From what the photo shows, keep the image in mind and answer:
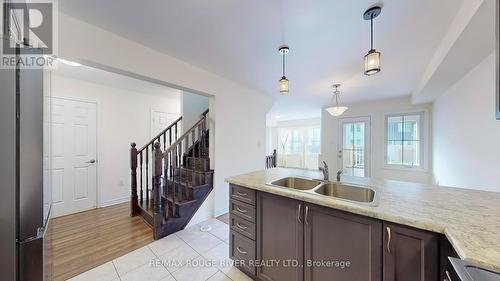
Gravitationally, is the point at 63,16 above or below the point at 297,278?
above

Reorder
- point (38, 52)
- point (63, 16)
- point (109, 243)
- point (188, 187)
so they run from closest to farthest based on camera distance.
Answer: point (38, 52) → point (63, 16) → point (109, 243) → point (188, 187)

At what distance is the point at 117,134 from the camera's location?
385 cm

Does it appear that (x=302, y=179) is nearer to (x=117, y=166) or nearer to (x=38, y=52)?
(x=38, y=52)

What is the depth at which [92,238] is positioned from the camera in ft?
7.89

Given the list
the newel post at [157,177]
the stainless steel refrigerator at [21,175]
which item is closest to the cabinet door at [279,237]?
the stainless steel refrigerator at [21,175]

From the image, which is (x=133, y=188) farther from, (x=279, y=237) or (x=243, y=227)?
(x=279, y=237)

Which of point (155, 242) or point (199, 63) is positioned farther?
point (199, 63)

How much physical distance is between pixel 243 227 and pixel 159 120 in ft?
12.2

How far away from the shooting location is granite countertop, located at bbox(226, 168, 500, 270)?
739mm

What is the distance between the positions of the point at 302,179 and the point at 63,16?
8.69 feet

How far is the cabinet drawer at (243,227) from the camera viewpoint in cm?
171

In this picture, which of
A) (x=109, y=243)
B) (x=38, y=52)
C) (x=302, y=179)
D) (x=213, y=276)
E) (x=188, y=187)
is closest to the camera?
(x=38, y=52)

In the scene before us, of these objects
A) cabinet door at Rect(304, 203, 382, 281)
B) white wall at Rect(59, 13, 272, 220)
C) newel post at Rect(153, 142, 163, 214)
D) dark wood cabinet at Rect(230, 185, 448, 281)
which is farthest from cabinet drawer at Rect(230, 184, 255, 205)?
white wall at Rect(59, 13, 272, 220)

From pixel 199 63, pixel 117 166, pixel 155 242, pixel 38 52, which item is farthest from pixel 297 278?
pixel 117 166
